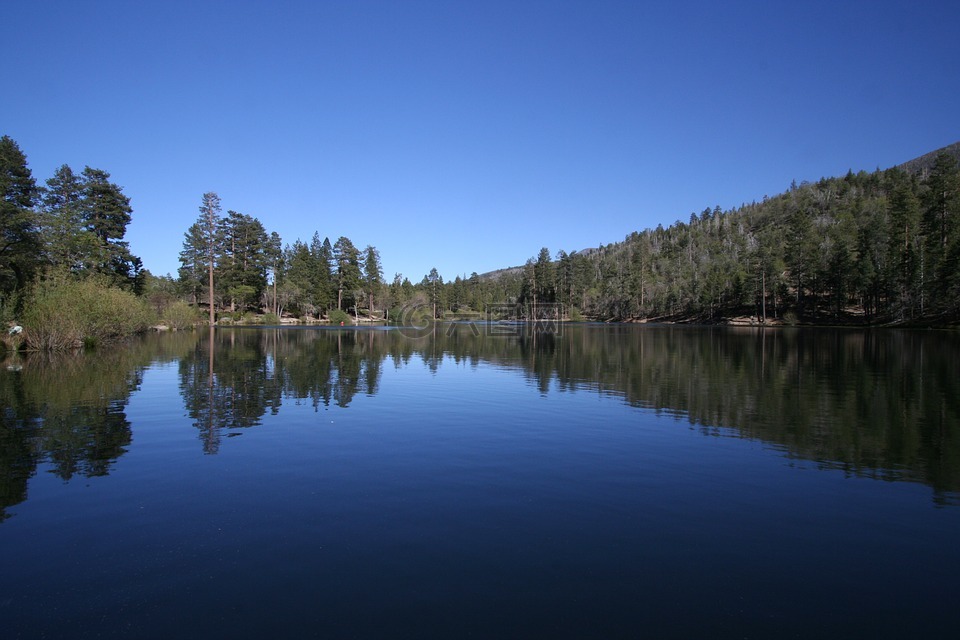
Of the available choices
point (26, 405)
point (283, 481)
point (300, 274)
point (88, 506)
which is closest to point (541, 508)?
point (283, 481)

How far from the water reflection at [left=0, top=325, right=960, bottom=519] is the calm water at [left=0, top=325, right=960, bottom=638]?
0.14 metres

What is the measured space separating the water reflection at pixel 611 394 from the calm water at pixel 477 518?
141 mm

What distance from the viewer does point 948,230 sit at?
73.0m

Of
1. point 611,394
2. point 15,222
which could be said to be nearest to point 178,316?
point 15,222

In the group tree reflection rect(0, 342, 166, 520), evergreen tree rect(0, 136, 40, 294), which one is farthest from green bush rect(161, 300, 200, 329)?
tree reflection rect(0, 342, 166, 520)

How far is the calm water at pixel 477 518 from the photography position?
5.22 meters

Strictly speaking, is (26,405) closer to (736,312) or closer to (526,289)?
(736,312)

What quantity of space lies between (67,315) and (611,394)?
3372cm

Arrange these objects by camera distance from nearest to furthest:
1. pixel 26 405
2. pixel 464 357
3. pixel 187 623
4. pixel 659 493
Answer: pixel 187 623 < pixel 659 493 < pixel 26 405 < pixel 464 357

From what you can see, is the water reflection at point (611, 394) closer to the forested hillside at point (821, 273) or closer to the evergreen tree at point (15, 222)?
the evergreen tree at point (15, 222)

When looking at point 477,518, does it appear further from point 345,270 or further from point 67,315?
point 345,270

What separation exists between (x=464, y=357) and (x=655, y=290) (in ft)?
401

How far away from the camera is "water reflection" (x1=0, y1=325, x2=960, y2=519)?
11031 mm

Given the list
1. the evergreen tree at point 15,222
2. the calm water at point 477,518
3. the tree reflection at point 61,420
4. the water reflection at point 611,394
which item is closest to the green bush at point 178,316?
the evergreen tree at point 15,222
